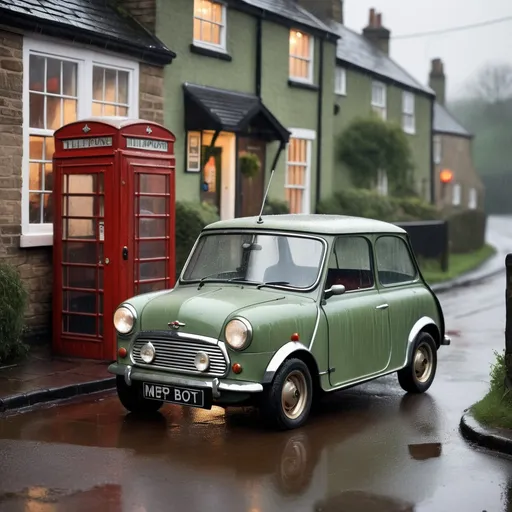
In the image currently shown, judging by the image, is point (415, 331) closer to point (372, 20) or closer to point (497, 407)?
point (497, 407)

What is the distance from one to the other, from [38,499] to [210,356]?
2127 mm

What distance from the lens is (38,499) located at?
5926 mm

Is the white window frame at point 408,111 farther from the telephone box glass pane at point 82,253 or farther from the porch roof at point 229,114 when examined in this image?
the telephone box glass pane at point 82,253

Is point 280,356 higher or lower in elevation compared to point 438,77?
lower

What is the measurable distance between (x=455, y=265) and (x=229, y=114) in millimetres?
11495

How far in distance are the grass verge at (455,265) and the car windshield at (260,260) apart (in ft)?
41.4

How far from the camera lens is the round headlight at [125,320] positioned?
26.7 ft

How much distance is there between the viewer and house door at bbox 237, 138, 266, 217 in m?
17.8

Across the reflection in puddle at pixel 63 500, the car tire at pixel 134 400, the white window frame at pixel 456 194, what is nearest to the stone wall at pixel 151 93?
the car tire at pixel 134 400

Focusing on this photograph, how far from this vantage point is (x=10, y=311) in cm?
1021

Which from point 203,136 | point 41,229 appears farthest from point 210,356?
point 203,136

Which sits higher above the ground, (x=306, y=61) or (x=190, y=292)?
(x=306, y=61)

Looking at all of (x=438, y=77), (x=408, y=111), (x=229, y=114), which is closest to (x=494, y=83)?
(x=438, y=77)

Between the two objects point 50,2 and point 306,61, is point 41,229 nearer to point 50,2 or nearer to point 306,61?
point 50,2
